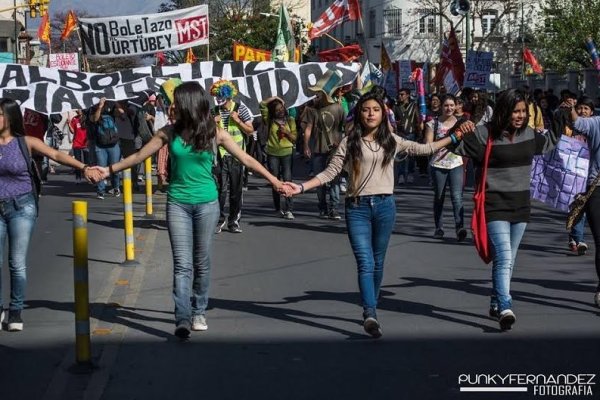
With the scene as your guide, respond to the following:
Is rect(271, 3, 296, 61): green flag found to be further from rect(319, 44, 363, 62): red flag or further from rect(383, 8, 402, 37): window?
rect(383, 8, 402, 37): window

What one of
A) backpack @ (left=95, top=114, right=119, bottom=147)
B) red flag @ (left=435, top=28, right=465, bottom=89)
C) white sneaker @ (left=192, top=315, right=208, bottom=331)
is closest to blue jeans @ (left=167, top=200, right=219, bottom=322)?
white sneaker @ (left=192, top=315, right=208, bottom=331)

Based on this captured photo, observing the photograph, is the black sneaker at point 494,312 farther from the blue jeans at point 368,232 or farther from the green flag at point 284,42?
the green flag at point 284,42

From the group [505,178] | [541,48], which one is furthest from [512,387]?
[541,48]

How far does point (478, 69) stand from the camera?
24.7 metres

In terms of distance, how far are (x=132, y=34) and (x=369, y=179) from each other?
40.3 feet

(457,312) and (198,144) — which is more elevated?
(198,144)

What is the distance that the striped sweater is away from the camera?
8758 millimetres

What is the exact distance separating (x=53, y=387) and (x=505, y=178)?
353cm

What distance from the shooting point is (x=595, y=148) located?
10320 millimetres

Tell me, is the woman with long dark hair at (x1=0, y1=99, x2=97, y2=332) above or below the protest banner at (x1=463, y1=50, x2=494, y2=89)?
below

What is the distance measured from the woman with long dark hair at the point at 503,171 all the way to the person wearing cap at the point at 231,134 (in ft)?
19.0

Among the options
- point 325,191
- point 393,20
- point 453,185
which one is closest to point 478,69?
point 325,191

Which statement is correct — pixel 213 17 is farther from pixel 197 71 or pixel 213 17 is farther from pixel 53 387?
pixel 53 387

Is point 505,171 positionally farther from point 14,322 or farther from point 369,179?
point 14,322
